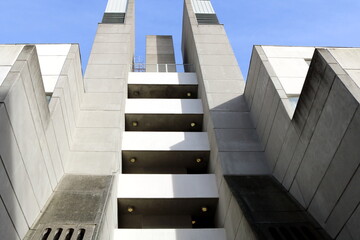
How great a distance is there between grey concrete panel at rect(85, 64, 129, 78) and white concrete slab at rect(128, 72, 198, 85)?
6.20 ft

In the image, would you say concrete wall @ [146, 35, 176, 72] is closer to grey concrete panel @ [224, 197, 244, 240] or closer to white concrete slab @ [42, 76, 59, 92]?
white concrete slab @ [42, 76, 59, 92]

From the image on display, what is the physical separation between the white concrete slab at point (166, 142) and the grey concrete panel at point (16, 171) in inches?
267

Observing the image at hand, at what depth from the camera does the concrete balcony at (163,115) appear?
18.2 m

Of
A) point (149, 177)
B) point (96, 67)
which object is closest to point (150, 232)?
point (149, 177)

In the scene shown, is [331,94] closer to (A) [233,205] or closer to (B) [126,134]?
(A) [233,205]

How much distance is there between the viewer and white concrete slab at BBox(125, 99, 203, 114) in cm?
1830

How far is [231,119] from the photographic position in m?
15.5

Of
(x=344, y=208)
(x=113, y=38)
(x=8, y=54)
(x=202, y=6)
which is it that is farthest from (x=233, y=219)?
(x=202, y=6)

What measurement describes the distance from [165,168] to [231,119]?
15.0 ft

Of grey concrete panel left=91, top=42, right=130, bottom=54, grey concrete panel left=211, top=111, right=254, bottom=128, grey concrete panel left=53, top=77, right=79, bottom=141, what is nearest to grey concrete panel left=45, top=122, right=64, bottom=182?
grey concrete panel left=53, top=77, right=79, bottom=141

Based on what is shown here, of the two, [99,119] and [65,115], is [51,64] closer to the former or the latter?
[65,115]

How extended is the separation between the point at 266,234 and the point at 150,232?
15.6ft

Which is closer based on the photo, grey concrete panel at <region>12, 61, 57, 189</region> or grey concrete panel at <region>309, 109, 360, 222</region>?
grey concrete panel at <region>309, 109, 360, 222</region>

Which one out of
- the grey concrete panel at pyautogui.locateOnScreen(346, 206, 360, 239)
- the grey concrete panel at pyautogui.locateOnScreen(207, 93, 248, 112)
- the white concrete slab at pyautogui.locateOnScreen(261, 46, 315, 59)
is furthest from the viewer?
the grey concrete panel at pyautogui.locateOnScreen(207, 93, 248, 112)
